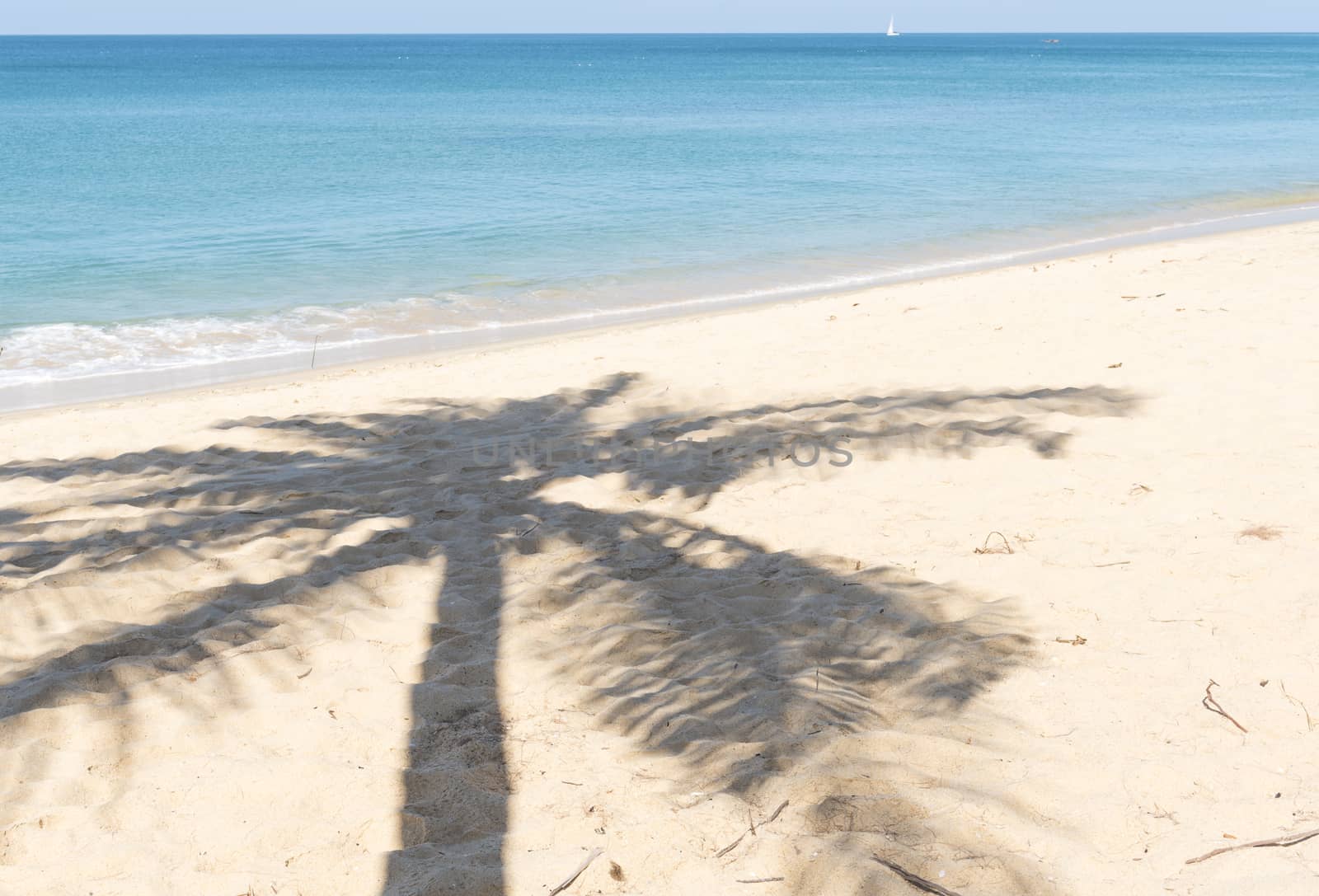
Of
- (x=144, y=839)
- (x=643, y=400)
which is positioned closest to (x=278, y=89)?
(x=643, y=400)

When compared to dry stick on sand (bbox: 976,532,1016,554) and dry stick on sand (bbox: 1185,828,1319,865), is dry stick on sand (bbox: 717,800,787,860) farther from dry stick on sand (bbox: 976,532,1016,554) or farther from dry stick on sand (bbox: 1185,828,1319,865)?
dry stick on sand (bbox: 976,532,1016,554)

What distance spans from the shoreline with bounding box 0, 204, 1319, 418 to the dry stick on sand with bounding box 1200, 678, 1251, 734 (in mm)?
7734

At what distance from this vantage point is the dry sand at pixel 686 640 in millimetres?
2627

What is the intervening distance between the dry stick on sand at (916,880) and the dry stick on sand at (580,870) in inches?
26.7

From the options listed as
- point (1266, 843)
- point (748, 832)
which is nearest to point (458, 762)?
point (748, 832)

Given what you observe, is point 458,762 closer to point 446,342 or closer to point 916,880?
point 916,880

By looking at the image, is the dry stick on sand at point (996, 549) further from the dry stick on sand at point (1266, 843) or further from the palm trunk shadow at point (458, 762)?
the palm trunk shadow at point (458, 762)

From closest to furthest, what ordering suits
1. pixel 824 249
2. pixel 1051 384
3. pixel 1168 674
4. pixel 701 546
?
1. pixel 1168 674
2. pixel 701 546
3. pixel 1051 384
4. pixel 824 249

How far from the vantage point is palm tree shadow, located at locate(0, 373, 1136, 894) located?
3.15m

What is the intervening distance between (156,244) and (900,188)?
1307 cm

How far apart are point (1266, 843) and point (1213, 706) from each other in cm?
69

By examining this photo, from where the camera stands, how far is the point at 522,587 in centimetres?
420

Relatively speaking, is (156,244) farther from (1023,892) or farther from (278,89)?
(278,89)

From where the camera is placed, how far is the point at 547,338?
1047 centimetres
